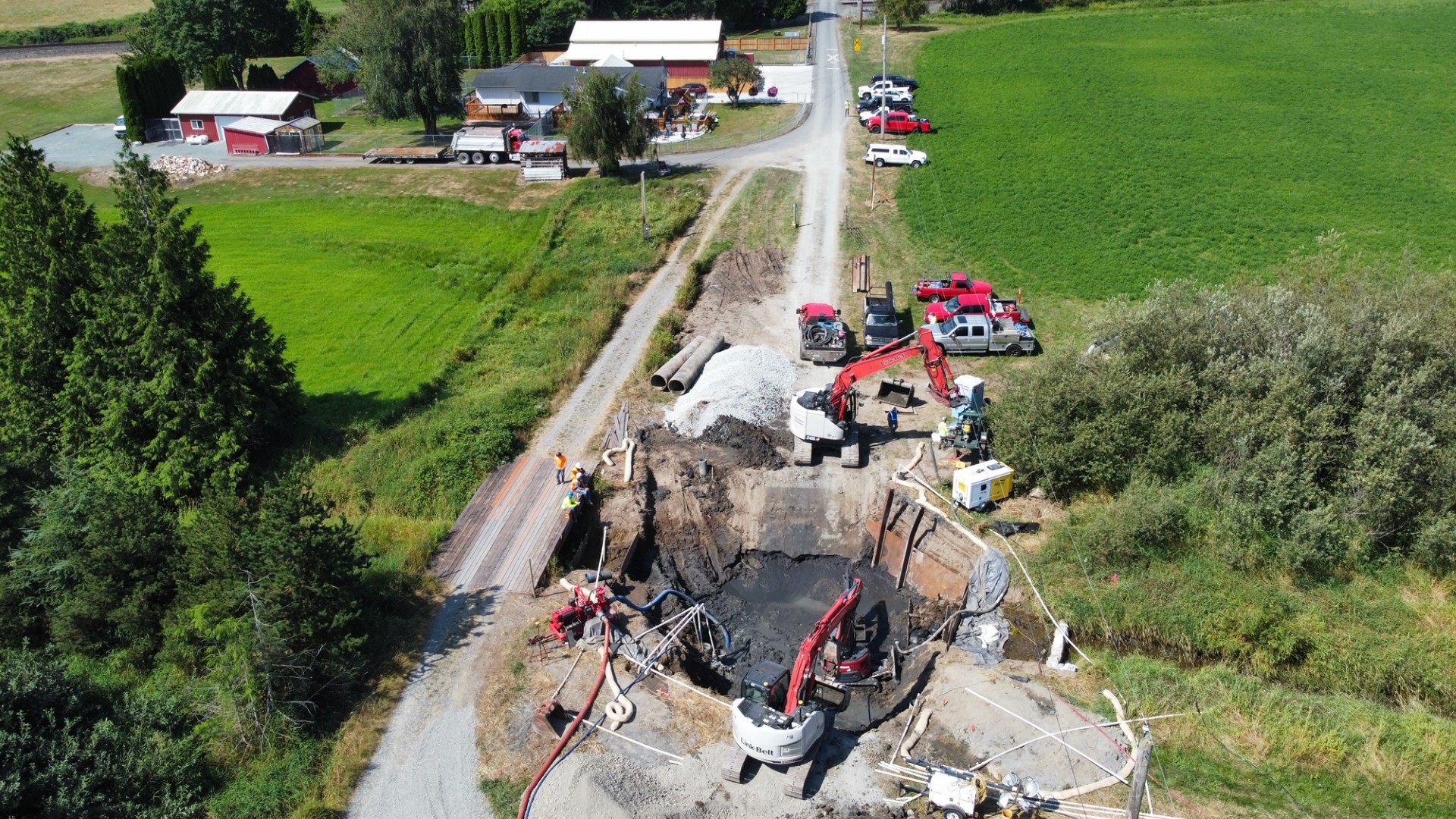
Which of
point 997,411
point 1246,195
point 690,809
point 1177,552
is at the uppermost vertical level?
point 1246,195

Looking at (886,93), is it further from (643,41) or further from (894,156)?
(643,41)

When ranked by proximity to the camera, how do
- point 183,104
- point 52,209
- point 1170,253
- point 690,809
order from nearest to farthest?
point 690,809 < point 52,209 < point 1170,253 < point 183,104

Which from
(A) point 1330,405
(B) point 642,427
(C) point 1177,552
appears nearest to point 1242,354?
(A) point 1330,405

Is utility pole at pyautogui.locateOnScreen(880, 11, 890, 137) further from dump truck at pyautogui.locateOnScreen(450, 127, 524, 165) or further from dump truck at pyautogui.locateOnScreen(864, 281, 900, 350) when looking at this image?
dump truck at pyautogui.locateOnScreen(864, 281, 900, 350)

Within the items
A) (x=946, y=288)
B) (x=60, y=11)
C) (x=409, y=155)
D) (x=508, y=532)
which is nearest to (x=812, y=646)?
A: (x=508, y=532)

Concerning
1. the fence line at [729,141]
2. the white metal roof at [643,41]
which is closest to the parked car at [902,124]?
the fence line at [729,141]

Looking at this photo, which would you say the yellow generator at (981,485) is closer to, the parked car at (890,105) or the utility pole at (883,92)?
the utility pole at (883,92)

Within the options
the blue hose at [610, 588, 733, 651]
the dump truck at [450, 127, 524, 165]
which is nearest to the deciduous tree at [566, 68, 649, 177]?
the dump truck at [450, 127, 524, 165]

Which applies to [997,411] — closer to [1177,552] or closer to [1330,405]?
[1177,552]
